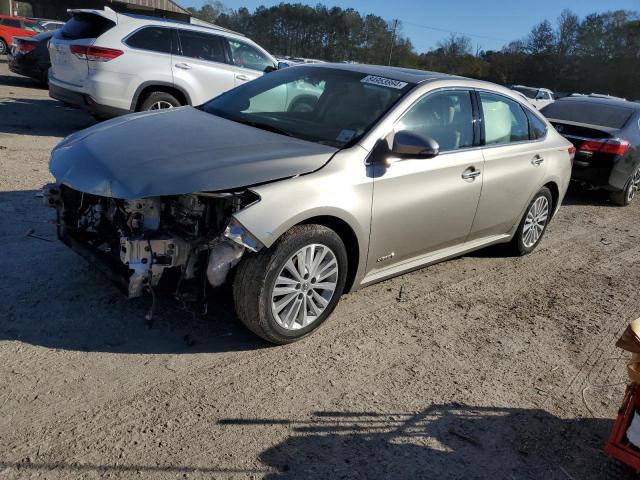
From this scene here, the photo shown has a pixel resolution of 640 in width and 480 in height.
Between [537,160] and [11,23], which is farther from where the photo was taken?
[11,23]

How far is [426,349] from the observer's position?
3752 millimetres

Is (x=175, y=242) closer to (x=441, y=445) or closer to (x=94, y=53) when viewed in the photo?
(x=441, y=445)

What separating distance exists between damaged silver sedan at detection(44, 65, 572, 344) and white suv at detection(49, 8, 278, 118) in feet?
14.2

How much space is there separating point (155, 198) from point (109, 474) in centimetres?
148

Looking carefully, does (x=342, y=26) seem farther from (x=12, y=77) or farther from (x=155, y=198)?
(x=155, y=198)

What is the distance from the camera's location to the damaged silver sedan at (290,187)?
316 cm

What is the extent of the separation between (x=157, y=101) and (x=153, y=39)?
958mm

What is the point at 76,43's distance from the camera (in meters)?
8.30

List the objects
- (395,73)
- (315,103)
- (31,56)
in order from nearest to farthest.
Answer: (315,103) < (395,73) < (31,56)

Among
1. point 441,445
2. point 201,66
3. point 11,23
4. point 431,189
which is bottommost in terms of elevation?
point 441,445

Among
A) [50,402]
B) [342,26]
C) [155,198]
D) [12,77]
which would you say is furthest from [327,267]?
[342,26]

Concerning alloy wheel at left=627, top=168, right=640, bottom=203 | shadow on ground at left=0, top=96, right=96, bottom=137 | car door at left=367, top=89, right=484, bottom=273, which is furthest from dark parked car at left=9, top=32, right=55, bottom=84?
alloy wheel at left=627, top=168, right=640, bottom=203

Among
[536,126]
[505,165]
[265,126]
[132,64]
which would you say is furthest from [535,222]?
[132,64]

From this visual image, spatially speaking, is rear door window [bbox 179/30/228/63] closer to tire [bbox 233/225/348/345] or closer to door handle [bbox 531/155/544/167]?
door handle [bbox 531/155/544/167]
